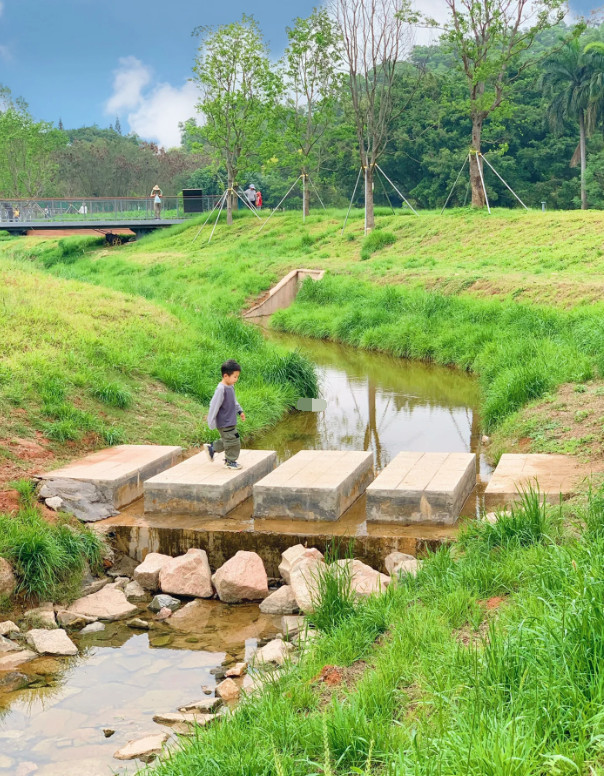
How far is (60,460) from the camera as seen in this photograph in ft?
31.2

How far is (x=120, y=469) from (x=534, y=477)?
13.4 ft

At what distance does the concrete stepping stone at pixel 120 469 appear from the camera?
28.8 ft

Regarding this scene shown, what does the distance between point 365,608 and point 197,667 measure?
137cm

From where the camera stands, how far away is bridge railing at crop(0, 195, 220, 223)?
45562mm

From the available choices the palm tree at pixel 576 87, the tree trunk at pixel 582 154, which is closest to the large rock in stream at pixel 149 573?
the tree trunk at pixel 582 154

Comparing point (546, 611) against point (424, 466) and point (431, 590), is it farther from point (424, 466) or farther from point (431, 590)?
point (424, 466)

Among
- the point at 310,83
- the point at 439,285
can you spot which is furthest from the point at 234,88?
the point at 439,285

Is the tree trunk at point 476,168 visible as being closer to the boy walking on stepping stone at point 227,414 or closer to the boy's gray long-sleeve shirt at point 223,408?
the boy walking on stepping stone at point 227,414

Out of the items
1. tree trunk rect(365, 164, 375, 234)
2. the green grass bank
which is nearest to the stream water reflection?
the green grass bank

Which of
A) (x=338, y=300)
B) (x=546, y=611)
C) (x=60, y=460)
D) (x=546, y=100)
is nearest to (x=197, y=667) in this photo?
(x=546, y=611)

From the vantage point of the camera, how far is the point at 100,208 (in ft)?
150

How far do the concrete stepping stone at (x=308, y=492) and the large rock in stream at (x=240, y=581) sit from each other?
90 cm

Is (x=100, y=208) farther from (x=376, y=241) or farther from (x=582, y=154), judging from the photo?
(x=582, y=154)

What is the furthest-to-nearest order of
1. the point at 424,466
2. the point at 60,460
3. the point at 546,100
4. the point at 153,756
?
1. the point at 546,100
2. the point at 60,460
3. the point at 424,466
4. the point at 153,756
